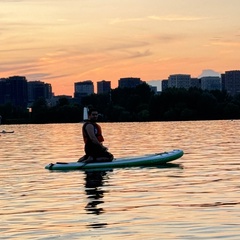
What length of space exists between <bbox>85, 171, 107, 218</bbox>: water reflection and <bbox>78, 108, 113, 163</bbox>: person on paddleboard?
3.00 ft

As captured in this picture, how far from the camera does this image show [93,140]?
27609mm

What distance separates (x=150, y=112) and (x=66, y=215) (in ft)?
515

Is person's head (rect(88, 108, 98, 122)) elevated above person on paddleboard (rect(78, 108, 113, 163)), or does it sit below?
above

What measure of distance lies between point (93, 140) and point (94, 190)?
5.96 metres

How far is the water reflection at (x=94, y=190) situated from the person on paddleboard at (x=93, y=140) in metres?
0.91

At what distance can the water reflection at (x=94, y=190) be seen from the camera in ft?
58.0

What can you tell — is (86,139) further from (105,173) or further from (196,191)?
(196,191)

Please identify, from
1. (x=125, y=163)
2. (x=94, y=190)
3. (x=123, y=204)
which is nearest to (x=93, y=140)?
(x=125, y=163)

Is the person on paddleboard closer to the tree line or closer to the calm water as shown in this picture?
the calm water

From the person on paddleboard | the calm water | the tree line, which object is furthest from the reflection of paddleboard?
the tree line

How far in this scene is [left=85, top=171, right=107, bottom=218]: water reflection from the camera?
17672 mm

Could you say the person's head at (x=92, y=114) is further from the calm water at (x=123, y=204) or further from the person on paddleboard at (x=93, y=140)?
the calm water at (x=123, y=204)

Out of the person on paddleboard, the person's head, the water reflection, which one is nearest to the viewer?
the water reflection

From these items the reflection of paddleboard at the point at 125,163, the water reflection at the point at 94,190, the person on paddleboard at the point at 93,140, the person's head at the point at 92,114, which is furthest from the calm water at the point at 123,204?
the person's head at the point at 92,114
